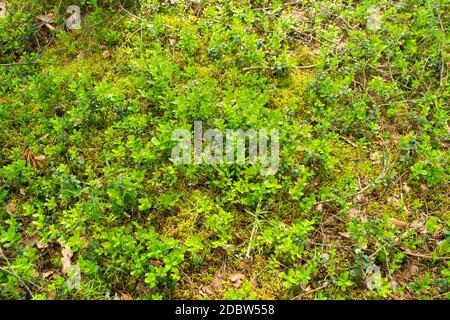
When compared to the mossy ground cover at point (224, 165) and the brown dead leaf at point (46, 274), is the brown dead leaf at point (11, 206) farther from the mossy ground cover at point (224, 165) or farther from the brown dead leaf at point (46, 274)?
the brown dead leaf at point (46, 274)

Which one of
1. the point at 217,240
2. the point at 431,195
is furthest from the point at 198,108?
the point at 431,195

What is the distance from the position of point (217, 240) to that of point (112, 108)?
1.92 metres

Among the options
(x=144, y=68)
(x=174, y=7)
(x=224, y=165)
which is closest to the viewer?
(x=224, y=165)

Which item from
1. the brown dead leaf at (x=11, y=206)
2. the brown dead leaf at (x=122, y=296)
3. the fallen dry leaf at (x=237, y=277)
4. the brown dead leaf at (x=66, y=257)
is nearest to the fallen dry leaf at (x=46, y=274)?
the brown dead leaf at (x=66, y=257)

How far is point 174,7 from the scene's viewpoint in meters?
5.52

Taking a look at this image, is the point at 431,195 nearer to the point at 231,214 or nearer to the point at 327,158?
the point at 327,158

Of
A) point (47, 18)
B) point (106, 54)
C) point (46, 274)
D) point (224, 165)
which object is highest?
point (47, 18)

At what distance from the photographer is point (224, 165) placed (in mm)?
3969

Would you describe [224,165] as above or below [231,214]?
above

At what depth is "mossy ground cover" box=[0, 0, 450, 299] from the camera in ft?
11.5

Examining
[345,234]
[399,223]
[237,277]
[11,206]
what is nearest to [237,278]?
[237,277]

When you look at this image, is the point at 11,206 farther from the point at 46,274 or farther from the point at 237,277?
the point at 237,277

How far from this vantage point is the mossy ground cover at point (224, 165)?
3.50 meters

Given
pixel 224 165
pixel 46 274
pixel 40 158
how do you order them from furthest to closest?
pixel 40 158 → pixel 224 165 → pixel 46 274
